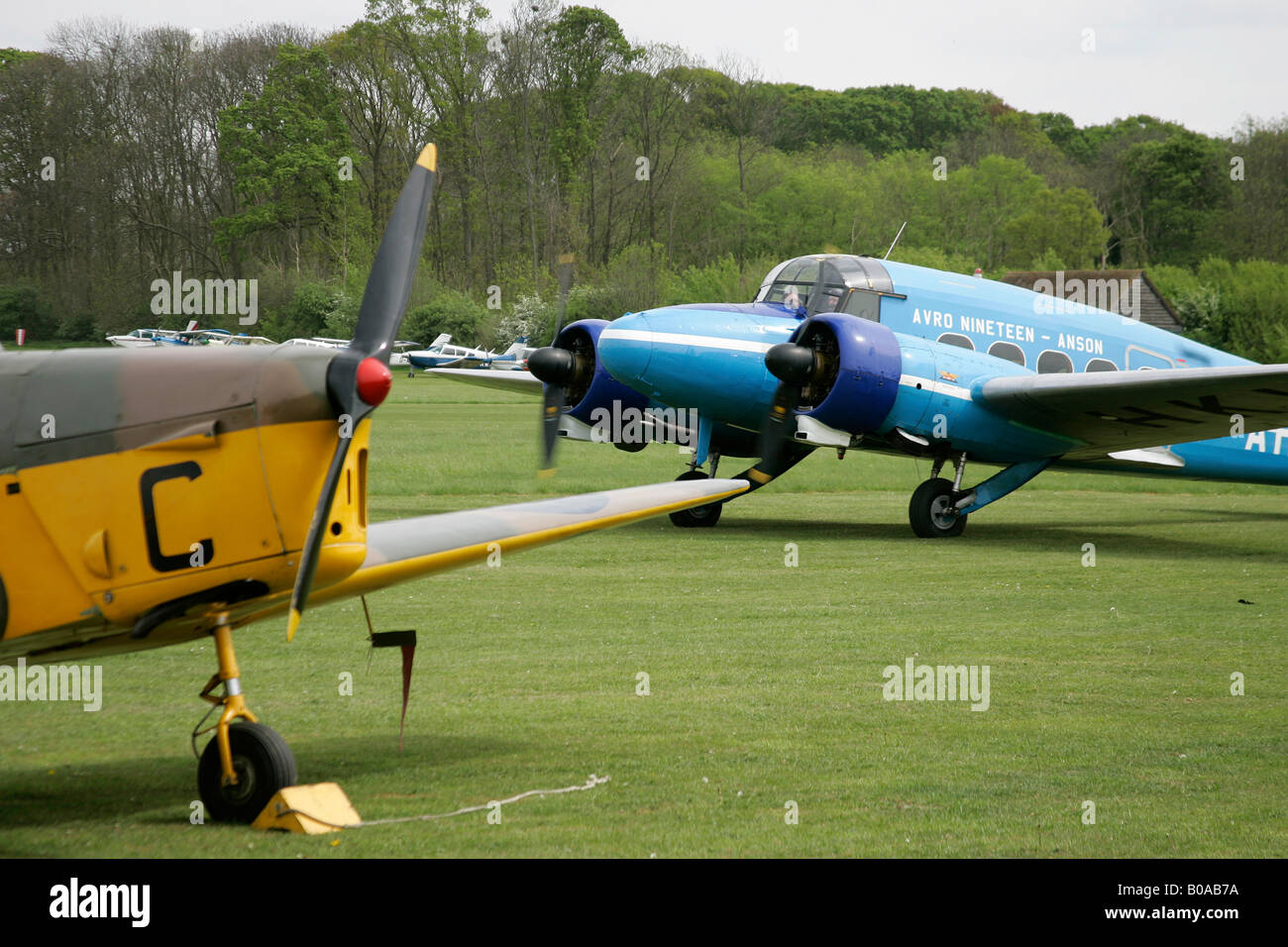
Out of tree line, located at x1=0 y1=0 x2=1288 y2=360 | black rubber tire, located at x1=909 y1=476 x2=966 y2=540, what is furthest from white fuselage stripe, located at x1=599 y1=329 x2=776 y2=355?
tree line, located at x1=0 y1=0 x2=1288 y2=360

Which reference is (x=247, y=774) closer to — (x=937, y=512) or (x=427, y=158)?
(x=427, y=158)

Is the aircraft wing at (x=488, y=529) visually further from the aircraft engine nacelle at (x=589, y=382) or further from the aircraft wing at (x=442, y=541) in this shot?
the aircraft engine nacelle at (x=589, y=382)

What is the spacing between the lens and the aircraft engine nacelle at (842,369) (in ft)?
48.8

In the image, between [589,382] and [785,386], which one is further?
[589,382]

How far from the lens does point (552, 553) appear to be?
47.7 ft

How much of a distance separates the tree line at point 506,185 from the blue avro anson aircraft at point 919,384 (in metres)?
6.21

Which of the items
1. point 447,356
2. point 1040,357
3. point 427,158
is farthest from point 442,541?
point 447,356

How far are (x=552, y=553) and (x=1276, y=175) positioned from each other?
209 ft

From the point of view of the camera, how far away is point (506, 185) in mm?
67875

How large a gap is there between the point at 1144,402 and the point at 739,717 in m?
9.94

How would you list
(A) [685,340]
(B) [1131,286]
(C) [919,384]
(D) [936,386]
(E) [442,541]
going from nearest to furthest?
(E) [442,541]
(C) [919,384]
(D) [936,386]
(A) [685,340]
(B) [1131,286]

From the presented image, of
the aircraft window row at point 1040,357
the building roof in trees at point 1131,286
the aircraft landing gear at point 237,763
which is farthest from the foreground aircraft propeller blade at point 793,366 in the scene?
the building roof in trees at point 1131,286

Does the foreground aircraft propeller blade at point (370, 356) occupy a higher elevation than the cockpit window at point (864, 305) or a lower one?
lower
